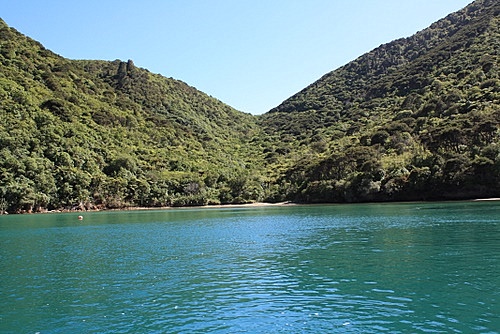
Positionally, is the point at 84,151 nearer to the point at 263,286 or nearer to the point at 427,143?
the point at 427,143

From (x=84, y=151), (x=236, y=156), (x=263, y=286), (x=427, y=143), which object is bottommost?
(x=263, y=286)

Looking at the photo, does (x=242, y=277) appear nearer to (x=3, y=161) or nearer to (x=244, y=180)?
(x=3, y=161)

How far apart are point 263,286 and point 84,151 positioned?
127112 millimetres

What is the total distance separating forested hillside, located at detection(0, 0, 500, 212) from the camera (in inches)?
3957

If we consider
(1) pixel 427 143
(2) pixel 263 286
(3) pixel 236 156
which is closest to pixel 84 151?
(3) pixel 236 156

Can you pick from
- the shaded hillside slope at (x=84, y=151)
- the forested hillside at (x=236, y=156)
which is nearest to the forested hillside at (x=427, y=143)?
the forested hillside at (x=236, y=156)

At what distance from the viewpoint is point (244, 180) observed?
474 feet

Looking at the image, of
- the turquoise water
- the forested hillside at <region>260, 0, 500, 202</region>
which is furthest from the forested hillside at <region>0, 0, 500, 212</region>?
the turquoise water

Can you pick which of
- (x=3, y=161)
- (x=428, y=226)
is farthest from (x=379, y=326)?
(x=3, y=161)

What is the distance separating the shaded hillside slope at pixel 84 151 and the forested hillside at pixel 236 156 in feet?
1.27

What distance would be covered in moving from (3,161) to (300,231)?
3591 inches

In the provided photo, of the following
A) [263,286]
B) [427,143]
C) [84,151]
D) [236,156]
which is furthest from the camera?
[236,156]

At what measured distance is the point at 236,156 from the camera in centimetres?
19975

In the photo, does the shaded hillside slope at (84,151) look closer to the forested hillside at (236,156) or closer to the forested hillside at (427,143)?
the forested hillside at (236,156)
